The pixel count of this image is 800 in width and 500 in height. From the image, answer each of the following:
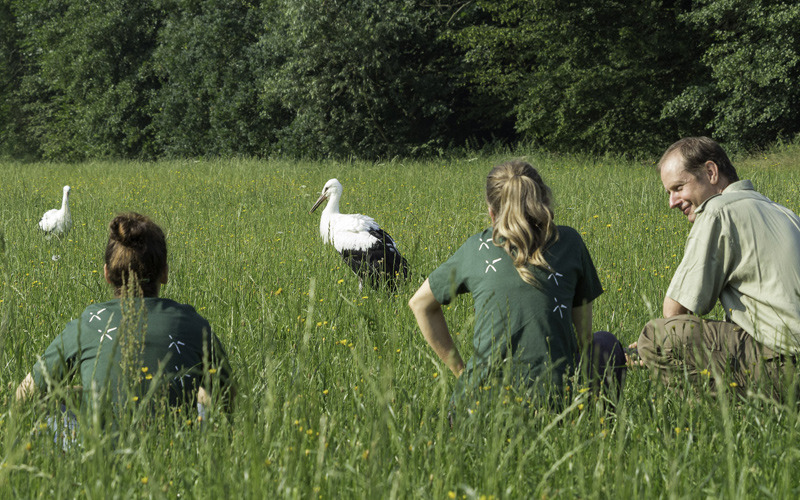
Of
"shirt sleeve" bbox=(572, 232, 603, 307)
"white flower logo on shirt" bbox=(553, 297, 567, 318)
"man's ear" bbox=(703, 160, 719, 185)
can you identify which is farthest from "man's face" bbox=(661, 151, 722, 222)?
"white flower logo on shirt" bbox=(553, 297, 567, 318)

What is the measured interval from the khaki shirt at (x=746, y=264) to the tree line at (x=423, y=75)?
14.9 meters

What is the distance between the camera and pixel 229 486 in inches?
64.9

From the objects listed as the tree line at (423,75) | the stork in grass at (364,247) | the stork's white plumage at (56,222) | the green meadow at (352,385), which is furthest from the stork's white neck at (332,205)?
the tree line at (423,75)

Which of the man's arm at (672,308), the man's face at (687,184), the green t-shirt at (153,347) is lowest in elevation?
the man's arm at (672,308)

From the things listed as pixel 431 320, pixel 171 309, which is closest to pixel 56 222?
pixel 171 309

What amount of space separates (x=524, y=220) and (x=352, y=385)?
88 cm

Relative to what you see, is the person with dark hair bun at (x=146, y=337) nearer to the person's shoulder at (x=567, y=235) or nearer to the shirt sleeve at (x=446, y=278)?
the shirt sleeve at (x=446, y=278)

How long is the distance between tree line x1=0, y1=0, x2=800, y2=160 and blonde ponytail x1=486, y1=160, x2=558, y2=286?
1541 cm

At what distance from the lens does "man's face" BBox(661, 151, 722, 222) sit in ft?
10.6

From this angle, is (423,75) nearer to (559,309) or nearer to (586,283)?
(586,283)

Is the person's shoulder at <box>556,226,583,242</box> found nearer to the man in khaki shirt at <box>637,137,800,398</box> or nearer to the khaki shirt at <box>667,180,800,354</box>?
the man in khaki shirt at <box>637,137,800,398</box>

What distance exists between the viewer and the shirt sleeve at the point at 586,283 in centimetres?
279

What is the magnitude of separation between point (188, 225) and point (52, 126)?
98.6 ft

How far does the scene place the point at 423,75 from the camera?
22844 mm
